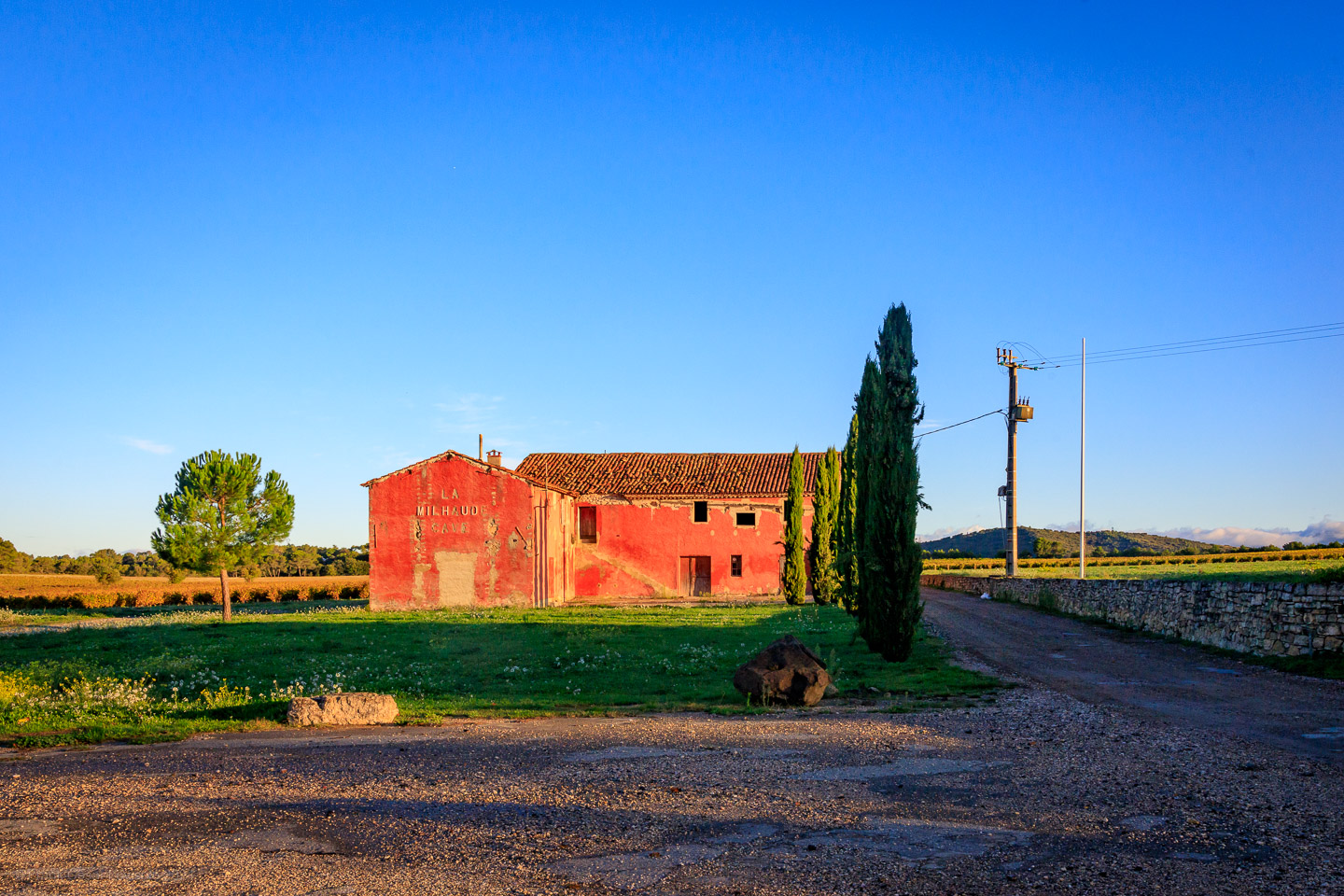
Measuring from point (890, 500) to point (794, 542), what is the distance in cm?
2006

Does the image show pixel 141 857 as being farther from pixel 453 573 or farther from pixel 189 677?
pixel 453 573

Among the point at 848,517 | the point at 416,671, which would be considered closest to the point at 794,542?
the point at 848,517

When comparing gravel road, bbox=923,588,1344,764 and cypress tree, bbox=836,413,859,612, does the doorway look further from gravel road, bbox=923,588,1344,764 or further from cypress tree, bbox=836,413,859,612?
gravel road, bbox=923,588,1344,764

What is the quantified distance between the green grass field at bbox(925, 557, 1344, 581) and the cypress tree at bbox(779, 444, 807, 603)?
9.89m

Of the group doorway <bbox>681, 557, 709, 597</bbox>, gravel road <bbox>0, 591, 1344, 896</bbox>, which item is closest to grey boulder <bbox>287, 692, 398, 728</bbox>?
gravel road <bbox>0, 591, 1344, 896</bbox>

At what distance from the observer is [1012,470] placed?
127 ft

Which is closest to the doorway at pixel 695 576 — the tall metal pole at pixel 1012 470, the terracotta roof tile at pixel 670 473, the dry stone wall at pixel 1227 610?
the terracotta roof tile at pixel 670 473

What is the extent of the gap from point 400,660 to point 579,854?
12601 mm

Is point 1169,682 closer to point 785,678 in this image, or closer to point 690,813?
point 785,678

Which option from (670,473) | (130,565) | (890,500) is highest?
(670,473)

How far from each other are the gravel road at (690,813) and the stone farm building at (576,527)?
25521 millimetres

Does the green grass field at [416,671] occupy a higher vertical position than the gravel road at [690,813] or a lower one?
lower

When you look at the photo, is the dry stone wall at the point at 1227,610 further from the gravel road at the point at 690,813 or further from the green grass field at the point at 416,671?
the gravel road at the point at 690,813

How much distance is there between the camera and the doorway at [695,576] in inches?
1625
